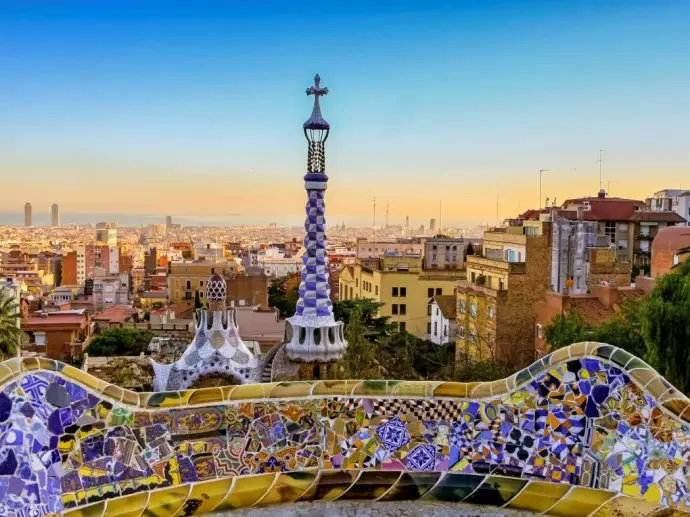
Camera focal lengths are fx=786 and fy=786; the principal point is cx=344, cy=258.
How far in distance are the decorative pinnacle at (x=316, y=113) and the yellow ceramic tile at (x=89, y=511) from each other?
716 centimetres

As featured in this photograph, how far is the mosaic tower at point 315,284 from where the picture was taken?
31.3ft

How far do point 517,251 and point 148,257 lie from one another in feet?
250

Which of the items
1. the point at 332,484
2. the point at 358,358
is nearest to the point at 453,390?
the point at 332,484

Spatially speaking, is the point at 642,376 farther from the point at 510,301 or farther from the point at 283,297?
the point at 283,297

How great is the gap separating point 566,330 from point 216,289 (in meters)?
8.31

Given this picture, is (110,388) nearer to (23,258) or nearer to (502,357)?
(502,357)

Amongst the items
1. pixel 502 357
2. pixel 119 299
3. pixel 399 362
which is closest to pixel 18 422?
pixel 399 362

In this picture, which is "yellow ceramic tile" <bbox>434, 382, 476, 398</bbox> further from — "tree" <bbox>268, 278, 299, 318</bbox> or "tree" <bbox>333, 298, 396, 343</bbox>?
"tree" <bbox>268, 278, 299, 318</bbox>

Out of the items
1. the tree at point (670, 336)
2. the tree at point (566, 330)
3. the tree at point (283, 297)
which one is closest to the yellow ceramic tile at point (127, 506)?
the tree at point (670, 336)

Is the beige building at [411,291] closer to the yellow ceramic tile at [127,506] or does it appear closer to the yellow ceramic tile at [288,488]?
the yellow ceramic tile at [288,488]

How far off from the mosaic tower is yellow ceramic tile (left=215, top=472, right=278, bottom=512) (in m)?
5.99

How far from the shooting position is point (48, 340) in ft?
102

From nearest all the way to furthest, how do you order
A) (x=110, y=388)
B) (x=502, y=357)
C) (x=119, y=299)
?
(x=110, y=388) → (x=502, y=357) → (x=119, y=299)

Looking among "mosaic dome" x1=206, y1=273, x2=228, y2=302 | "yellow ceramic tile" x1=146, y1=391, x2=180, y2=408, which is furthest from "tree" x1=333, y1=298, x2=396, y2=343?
"yellow ceramic tile" x1=146, y1=391, x2=180, y2=408
